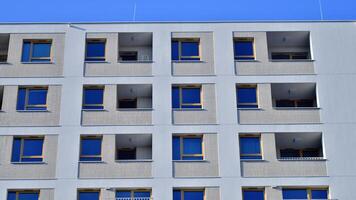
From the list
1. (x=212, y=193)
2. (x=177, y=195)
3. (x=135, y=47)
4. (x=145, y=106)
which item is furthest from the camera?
(x=135, y=47)

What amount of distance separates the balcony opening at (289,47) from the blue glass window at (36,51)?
1281cm

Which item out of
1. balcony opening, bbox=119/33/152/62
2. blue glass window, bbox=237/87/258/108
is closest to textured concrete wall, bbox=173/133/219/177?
blue glass window, bbox=237/87/258/108

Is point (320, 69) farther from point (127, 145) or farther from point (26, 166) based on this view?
point (26, 166)

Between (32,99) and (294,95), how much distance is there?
1486 centimetres

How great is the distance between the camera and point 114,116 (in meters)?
39.3

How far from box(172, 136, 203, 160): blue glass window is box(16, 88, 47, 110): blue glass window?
7.59 metres

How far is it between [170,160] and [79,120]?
5468mm

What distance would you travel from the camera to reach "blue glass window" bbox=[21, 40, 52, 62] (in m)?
41.3

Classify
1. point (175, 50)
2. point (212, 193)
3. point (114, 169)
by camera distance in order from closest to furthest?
1. point (212, 193)
2. point (114, 169)
3. point (175, 50)

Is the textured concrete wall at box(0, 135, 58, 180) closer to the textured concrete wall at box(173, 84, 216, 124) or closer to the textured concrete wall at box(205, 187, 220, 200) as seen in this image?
the textured concrete wall at box(173, 84, 216, 124)

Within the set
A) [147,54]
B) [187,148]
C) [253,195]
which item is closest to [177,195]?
[187,148]

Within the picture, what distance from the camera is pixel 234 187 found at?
37.3 metres

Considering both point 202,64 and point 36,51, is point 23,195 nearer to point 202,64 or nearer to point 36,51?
point 36,51

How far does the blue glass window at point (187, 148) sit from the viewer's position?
38.5m
